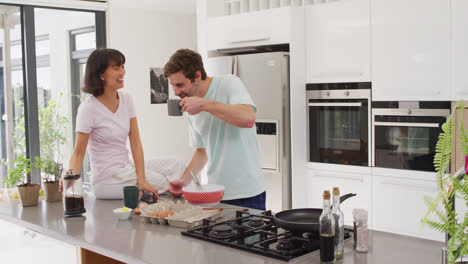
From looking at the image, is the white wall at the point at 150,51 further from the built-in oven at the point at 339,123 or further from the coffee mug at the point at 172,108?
the built-in oven at the point at 339,123

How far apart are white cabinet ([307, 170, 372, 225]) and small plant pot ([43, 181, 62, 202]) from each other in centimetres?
213

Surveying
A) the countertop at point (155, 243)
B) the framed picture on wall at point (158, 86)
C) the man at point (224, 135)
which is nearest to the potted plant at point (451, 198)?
the countertop at point (155, 243)

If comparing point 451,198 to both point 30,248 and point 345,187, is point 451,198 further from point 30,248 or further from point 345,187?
point 345,187

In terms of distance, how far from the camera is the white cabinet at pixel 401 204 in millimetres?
3607

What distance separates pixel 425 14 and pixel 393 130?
0.85 metres

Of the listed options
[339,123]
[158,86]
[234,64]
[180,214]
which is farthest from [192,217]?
[158,86]

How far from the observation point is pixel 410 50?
3.64 m

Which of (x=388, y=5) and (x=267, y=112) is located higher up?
(x=388, y=5)

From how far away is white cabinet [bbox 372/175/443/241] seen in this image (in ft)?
11.8

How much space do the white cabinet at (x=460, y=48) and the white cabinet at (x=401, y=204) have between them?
2.21ft

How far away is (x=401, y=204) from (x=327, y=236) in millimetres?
2428

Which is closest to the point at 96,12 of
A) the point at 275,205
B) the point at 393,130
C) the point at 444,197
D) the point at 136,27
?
the point at 136,27

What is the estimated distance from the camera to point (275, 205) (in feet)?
14.1

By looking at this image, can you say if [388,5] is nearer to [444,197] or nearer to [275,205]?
[275,205]
